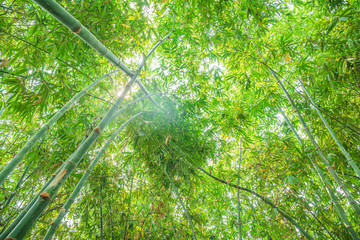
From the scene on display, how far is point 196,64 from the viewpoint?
255cm

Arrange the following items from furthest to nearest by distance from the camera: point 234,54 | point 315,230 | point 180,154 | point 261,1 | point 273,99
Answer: point 273,99 < point 234,54 < point 180,154 < point 261,1 < point 315,230

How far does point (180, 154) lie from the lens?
2.01 metres

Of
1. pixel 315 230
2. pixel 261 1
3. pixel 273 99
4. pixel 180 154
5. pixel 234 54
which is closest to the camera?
pixel 315 230

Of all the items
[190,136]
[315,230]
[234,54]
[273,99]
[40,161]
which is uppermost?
[234,54]

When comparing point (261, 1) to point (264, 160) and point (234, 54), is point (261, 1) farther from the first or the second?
point (264, 160)

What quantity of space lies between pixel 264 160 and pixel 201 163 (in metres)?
0.75

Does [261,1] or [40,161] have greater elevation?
[261,1]

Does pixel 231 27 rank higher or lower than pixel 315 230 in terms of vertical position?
higher

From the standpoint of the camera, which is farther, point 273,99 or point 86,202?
point 273,99

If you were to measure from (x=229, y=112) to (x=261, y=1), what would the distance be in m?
1.25

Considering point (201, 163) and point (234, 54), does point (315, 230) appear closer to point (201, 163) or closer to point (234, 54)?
point (201, 163)

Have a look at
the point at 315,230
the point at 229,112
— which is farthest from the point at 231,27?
the point at 315,230

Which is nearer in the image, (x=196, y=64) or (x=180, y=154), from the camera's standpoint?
(x=180, y=154)

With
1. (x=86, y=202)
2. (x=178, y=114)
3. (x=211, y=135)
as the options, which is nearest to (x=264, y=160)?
A: (x=211, y=135)
